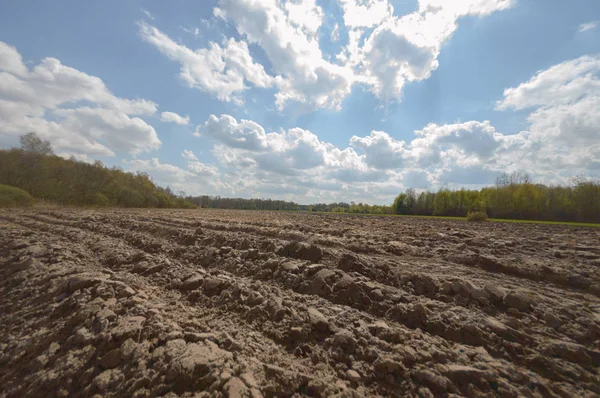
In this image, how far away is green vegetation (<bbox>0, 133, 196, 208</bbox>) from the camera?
33.8 m

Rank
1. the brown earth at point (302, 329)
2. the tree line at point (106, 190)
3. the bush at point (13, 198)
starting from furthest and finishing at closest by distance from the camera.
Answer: the tree line at point (106, 190) → the bush at point (13, 198) → the brown earth at point (302, 329)

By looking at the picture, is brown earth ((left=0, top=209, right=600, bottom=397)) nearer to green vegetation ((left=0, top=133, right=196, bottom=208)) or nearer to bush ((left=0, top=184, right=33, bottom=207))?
bush ((left=0, top=184, right=33, bottom=207))

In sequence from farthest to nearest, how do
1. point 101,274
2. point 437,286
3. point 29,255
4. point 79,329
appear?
1. point 29,255
2. point 101,274
3. point 437,286
4. point 79,329

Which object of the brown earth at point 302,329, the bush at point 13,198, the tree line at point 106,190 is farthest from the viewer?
the tree line at point 106,190

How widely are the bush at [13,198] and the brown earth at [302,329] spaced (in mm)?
31218

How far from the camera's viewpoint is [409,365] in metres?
2.71

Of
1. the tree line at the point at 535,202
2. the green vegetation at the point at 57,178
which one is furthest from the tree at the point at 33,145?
the tree line at the point at 535,202

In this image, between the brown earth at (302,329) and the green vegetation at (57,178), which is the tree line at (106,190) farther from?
the brown earth at (302,329)

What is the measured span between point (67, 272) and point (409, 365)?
7002 mm

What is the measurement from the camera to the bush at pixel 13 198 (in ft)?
83.9

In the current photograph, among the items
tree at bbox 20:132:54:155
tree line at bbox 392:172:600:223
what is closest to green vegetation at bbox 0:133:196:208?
tree at bbox 20:132:54:155

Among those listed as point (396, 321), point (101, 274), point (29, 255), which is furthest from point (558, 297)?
point (29, 255)

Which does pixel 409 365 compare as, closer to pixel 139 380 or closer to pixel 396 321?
pixel 396 321

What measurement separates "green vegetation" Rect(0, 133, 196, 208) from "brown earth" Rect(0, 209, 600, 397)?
41.6 meters
